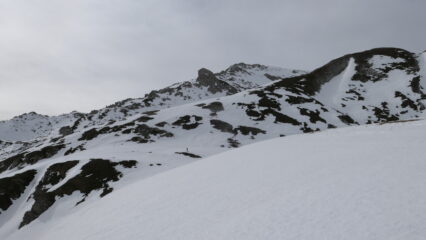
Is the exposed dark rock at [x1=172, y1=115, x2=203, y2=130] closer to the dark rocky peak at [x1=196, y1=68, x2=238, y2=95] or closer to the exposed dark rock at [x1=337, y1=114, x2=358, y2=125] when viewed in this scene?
the exposed dark rock at [x1=337, y1=114, x2=358, y2=125]

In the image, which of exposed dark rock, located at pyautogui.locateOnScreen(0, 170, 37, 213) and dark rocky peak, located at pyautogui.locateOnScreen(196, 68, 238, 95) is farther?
dark rocky peak, located at pyautogui.locateOnScreen(196, 68, 238, 95)

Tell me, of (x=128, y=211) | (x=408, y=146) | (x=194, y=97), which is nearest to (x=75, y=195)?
(x=128, y=211)

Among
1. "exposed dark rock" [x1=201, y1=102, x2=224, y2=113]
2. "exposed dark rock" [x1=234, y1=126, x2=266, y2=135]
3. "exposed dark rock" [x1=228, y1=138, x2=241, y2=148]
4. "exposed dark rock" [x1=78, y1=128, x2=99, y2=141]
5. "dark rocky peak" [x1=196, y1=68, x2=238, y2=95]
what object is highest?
"dark rocky peak" [x1=196, y1=68, x2=238, y2=95]

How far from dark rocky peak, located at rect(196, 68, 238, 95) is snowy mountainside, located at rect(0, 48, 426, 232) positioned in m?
63.9

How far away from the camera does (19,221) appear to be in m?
41.4

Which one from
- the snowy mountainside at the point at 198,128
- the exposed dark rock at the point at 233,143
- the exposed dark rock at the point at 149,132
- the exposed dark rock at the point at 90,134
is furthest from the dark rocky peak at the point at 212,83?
the exposed dark rock at the point at 233,143

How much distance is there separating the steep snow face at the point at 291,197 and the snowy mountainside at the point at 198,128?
1791 cm

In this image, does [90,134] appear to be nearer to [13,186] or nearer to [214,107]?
[13,186]

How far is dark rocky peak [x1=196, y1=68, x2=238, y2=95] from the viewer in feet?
570

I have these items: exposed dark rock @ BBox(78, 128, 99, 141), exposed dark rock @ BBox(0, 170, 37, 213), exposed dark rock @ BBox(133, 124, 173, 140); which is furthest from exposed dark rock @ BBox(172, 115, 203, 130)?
exposed dark rock @ BBox(0, 170, 37, 213)

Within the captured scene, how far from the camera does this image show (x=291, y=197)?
46.1 ft

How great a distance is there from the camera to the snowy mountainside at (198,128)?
44.6m

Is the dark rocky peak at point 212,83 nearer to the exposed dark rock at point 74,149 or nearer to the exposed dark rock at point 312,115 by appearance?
the exposed dark rock at point 312,115

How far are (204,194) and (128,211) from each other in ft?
17.0
